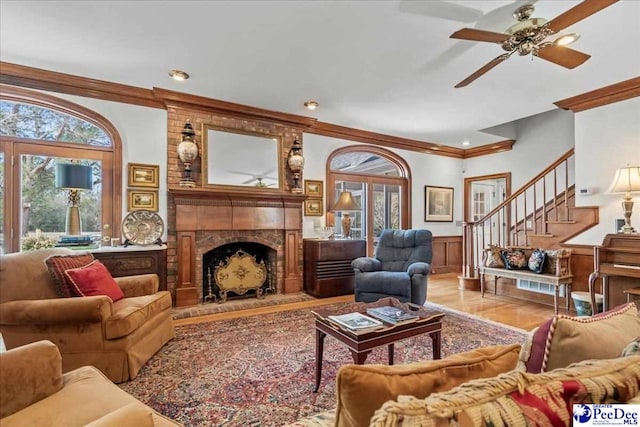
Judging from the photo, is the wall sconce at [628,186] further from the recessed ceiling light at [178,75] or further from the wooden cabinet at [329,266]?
the recessed ceiling light at [178,75]

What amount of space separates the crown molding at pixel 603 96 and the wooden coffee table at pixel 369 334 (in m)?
3.65

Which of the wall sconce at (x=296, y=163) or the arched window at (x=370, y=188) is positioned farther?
the arched window at (x=370, y=188)

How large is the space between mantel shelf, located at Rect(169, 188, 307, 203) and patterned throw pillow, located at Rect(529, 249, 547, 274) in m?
3.16

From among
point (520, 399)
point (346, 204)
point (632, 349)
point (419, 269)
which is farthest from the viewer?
point (346, 204)

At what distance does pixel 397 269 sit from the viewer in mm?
4031

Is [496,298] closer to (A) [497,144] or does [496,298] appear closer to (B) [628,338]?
(A) [497,144]

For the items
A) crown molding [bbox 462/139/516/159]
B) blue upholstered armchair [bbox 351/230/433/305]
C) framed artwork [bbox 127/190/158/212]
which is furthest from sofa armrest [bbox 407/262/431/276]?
crown molding [bbox 462/139/516/159]

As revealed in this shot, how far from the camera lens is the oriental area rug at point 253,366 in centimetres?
181

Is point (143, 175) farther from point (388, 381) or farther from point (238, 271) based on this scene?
point (388, 381)

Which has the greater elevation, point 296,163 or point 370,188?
point 296,163

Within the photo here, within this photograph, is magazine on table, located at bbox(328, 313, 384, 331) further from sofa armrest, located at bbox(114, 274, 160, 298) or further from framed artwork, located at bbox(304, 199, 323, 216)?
framed artwork, located at bbox(304, 199, 323, 216)

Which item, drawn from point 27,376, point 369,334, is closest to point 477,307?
point 369,334

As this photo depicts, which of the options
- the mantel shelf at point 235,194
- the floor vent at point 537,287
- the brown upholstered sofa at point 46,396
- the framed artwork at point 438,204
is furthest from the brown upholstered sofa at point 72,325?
the framed artwork at point 438,204

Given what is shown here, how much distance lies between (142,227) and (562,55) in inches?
178
